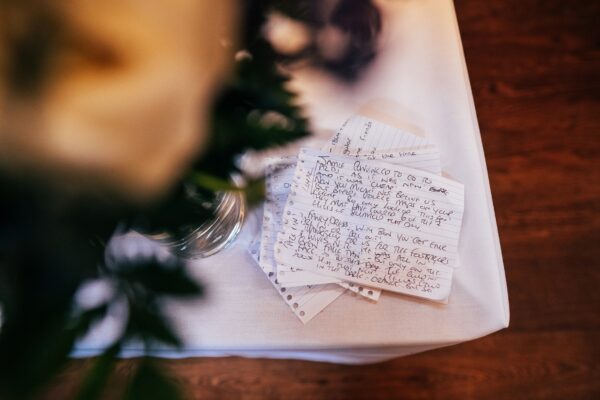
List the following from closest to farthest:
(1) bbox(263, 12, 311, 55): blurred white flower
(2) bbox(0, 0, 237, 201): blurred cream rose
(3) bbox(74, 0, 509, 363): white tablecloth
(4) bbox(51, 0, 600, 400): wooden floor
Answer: (2) bbox(0, 0, 237, 201): blurred cream rose → (1) bbox(263, 12, 311, 55): blurred white flower → (3) bbox(74, 0, 509, 363): white tablecloth → (4) bbox(51, 0, 600, 400): wooden floor

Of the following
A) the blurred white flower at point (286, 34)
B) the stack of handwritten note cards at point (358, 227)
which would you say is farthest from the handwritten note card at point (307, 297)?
the blurred white flower at point (286, 34)

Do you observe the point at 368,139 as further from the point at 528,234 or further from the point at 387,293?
the point at 528,234

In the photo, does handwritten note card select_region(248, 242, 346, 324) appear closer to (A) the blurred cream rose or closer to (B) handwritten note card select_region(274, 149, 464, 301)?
(B) handwritten note card select_region(274, 149, 464, 301)

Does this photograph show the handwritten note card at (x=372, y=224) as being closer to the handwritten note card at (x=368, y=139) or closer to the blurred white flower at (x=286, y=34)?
the handwritten note card at (x=368, y=139)

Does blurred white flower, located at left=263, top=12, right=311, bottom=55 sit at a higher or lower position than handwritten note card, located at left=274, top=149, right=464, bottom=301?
higher

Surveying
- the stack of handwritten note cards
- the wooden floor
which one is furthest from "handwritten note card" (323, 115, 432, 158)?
the wooden floor

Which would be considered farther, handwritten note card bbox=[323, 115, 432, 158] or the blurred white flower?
handwritten note card bbox=[323, 115, 432, 158]
